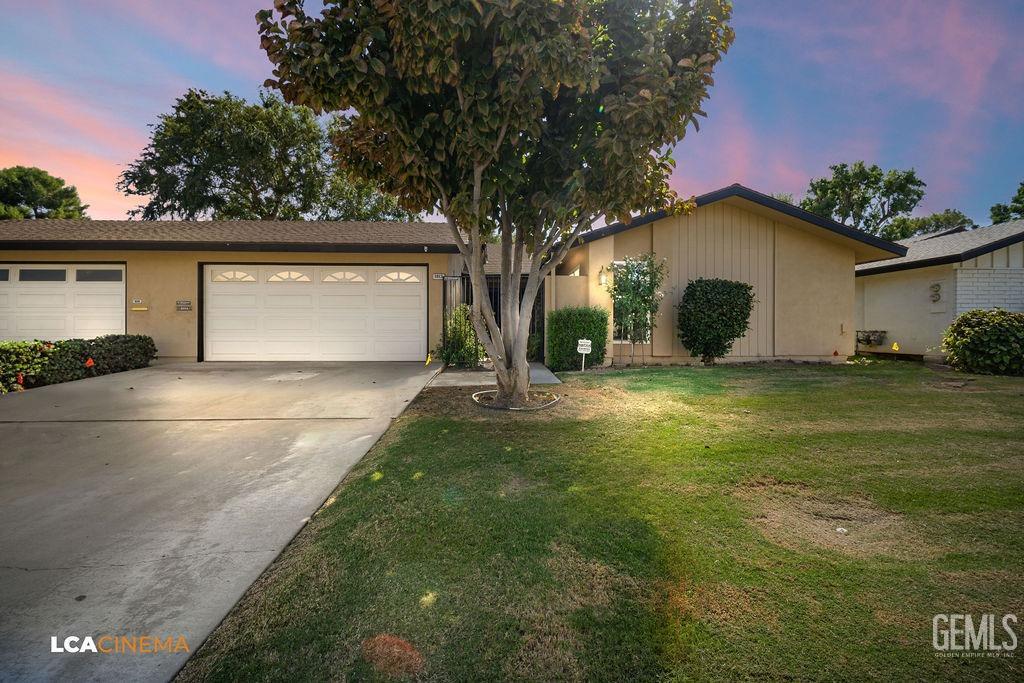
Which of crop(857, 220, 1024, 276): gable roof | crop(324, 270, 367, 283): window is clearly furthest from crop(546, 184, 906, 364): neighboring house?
crop(324, 270, 367, 283): window

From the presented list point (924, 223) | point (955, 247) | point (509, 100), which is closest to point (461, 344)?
point (509, 100)

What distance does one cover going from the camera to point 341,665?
1.59 m

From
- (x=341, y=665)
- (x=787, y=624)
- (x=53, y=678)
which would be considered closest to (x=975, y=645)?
(x=787, y=624)

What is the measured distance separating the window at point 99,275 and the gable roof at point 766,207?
37.4ft

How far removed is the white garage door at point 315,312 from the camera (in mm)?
10836

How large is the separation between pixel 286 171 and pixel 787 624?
2726cm

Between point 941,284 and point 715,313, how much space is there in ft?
21.4

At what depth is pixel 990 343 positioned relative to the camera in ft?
26.9

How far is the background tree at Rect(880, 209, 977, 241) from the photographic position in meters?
29.2

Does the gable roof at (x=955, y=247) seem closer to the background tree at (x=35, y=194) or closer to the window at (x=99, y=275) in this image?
the window at (x=99, y=275)

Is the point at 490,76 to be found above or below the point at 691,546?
above

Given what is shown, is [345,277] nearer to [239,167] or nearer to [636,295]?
[636,295]

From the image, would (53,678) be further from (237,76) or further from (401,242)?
(237,76)

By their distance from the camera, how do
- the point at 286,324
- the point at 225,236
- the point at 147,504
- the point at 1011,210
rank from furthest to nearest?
the point at 1011,210 < the point at 225,236 < the point at 286,324 < the point at 147,504
